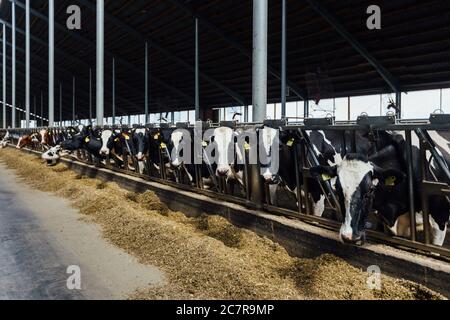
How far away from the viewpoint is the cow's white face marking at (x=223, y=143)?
6.76 m

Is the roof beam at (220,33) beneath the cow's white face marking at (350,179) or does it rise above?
above

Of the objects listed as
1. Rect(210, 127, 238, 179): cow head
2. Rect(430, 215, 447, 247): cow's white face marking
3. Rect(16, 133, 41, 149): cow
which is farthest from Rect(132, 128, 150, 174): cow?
Rect(16, 133, 41, 149): cow

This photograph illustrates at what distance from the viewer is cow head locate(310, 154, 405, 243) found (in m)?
4.07

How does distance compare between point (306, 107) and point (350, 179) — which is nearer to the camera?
point (350, 179)

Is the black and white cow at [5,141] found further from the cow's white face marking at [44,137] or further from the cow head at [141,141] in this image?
the cow head at [141,141]

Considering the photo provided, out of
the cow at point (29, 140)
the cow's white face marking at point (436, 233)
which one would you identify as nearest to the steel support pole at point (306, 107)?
the cow at point (29, 140)

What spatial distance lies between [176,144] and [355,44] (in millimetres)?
8600

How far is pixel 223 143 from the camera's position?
6.98 meters

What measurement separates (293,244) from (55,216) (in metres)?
4.32

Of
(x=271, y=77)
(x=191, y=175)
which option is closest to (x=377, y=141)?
(x=191, y=175)

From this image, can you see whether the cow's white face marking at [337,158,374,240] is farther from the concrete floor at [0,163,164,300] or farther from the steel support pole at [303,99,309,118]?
the steel support pole at [303,99,309,118]

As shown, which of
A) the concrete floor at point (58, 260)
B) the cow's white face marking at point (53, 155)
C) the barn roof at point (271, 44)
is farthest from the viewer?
the cow's white face marking at point (53, 155)

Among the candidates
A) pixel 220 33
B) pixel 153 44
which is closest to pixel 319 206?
pixel 220 33

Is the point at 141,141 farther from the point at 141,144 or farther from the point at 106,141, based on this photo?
the point at 106,141
